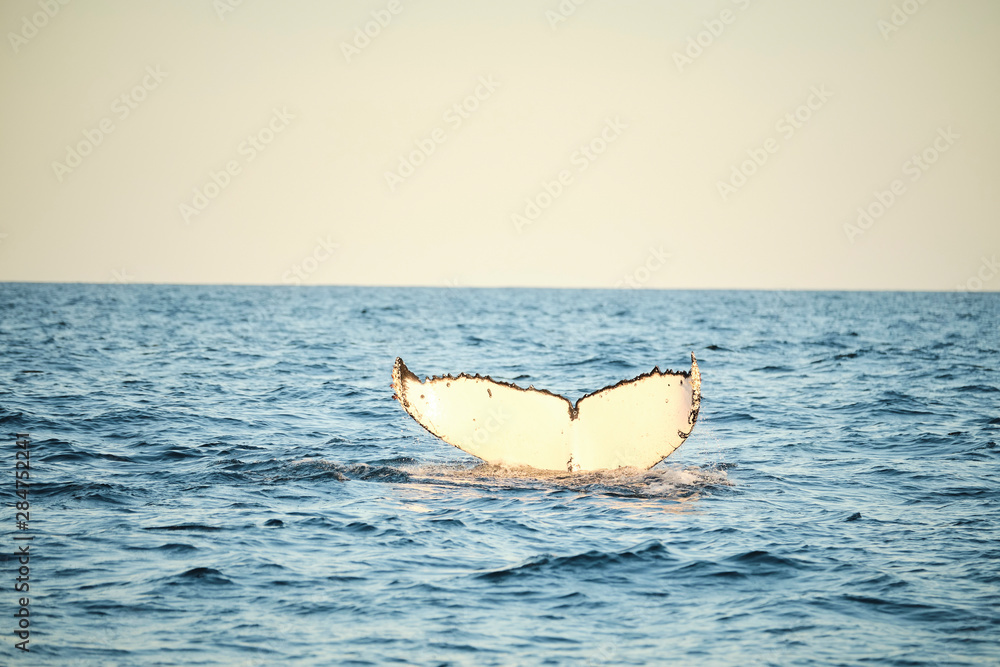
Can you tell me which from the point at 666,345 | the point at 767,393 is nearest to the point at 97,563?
the point at 767,393

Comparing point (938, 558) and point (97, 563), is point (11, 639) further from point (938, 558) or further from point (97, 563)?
point (938, 558)

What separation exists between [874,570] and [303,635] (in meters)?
4.48

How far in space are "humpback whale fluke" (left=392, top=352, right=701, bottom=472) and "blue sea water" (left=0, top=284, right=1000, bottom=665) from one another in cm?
34

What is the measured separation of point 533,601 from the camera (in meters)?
6.98

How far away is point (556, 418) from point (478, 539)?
82.2 inches

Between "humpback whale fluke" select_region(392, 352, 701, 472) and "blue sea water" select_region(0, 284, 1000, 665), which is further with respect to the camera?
"humpback whale fluke" select_region(392, 352, 701, 472)

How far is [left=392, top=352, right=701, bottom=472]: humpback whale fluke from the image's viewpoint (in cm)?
978

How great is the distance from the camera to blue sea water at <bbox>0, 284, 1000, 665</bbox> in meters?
6.25

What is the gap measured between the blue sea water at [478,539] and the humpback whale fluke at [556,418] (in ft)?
1.13

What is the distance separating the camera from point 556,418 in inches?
399

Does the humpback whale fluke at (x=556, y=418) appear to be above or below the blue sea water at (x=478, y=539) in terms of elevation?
above

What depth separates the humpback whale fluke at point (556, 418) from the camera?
32.1 ft

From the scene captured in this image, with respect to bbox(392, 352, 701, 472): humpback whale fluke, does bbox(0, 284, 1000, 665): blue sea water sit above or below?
below

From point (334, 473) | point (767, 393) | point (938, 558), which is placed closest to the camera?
point (938, 558)
